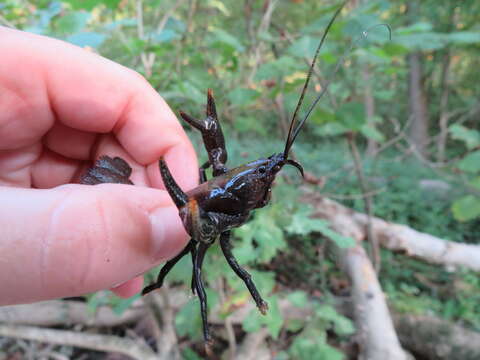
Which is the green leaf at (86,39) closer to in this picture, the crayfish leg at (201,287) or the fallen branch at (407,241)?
the crayfish leg at (201,287)

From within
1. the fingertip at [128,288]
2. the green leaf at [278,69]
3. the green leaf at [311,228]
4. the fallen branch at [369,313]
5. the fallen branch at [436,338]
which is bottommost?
the fallen branch at [436,338]

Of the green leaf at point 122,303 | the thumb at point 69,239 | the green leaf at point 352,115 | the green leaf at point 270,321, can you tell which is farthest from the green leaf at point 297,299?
the thumb at point 69,239

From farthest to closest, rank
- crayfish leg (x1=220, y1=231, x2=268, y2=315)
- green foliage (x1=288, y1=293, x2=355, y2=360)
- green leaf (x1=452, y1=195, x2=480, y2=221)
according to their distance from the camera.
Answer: green leaf (x1=452, y1=195, x2=480, y2=221) → green foliage (x1=288, y1=293, x2=355, y2=360) → crayfish leg (x1=220, y1=231, x2=268, y2=315)

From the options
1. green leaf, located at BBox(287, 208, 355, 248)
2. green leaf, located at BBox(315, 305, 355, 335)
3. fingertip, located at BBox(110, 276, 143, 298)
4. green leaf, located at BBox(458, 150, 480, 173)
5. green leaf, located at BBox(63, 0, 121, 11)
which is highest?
green leaf, located at BBox(63, 0, 121, 11)

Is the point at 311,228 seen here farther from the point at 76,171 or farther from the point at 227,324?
the point at 76,171

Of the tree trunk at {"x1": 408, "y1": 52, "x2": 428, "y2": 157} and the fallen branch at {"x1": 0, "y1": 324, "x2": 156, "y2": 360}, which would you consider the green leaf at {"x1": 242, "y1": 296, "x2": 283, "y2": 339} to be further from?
the tree trunk at {"x1": 408, "y1": 52, "x2": 428, "y2": 157}

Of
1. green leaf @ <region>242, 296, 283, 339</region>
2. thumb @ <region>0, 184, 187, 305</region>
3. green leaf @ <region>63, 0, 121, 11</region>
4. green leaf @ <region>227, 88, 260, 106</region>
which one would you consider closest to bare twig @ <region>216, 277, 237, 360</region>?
green leaf @ <region>242, 296, 283, 339</region>
